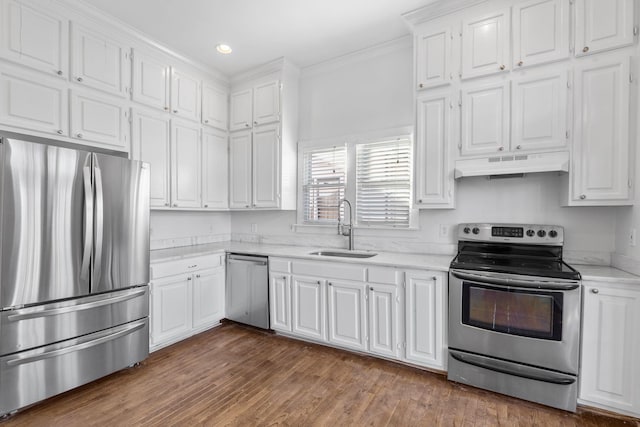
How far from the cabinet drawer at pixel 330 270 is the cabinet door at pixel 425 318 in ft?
1.44

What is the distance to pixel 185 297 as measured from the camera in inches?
124

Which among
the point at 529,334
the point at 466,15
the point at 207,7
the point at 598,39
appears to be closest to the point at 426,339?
the point at 529,334

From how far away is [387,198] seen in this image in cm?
337

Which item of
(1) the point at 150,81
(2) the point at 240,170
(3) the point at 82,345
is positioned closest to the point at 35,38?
(1) the point at 150,81

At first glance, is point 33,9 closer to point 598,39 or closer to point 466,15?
point 466,15

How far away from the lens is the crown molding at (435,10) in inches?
102

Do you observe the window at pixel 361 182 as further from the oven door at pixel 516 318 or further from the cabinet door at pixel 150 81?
the cabinet door at pixel 150 81

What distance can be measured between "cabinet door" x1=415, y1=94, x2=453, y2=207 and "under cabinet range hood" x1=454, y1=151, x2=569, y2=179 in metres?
0.14

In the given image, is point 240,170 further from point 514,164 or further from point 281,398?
point 514,164

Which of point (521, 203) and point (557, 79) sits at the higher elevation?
point (557, 79)

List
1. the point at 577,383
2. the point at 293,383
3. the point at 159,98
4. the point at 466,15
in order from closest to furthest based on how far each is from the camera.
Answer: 1. the point at 577,383
2. the point at 293,383
3. the point at 466,15
4. the point at 159,98

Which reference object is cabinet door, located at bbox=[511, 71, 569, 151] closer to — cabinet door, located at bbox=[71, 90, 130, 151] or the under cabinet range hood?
the under cabinet range hood

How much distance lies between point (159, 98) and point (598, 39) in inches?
152

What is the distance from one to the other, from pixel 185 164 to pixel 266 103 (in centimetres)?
122
